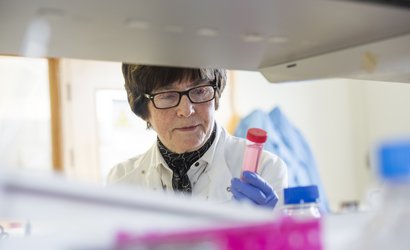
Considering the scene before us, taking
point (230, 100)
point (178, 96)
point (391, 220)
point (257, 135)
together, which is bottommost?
point (391, 220)

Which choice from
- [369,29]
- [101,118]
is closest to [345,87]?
[101,118]

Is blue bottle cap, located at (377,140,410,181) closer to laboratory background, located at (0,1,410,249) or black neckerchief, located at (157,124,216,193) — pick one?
laboratory background, located at (0,1,410,249)

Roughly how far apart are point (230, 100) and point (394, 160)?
1.96 meters

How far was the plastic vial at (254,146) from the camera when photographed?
726 mm

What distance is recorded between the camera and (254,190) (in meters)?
0.78

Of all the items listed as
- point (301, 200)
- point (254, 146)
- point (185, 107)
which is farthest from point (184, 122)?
point (301, 200)

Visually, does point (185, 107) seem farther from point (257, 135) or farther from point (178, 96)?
point (257, 135)

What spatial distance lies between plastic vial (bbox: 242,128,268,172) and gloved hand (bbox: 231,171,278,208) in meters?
0.02

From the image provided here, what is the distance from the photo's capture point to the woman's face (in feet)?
3.18

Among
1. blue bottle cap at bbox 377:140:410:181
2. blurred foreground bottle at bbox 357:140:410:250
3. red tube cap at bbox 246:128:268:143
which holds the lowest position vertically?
blurred foreground bottle at bbox 357:140:410:250

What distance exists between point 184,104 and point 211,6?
23.9 inches

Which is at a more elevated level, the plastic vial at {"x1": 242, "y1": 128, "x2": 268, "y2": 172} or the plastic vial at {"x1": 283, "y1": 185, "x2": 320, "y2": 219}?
the plastic vial at {"x1": 242, "y1": 128, "x2": 268, "y2": 172}

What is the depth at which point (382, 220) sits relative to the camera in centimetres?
31

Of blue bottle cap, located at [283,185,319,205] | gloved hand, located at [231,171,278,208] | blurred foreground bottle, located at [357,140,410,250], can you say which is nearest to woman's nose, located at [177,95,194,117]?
gloved hand, located at [231,171,278,208]
